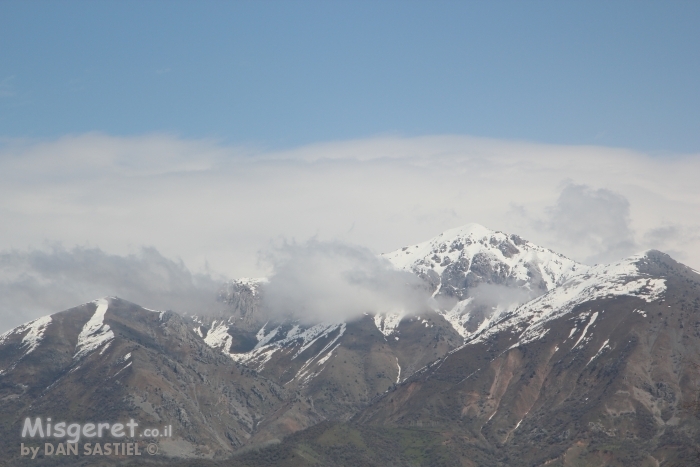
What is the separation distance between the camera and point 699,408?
192 meters
